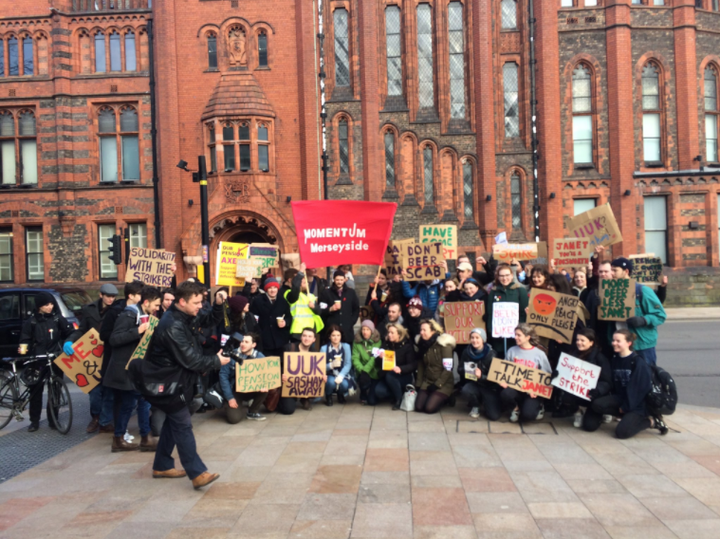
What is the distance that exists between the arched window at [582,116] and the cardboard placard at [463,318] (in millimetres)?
18678

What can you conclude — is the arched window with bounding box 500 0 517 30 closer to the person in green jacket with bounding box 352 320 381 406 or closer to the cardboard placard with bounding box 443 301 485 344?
the cardboard placard with bounding box 443 301 485 344

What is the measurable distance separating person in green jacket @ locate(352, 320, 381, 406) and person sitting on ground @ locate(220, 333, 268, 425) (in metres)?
1.44

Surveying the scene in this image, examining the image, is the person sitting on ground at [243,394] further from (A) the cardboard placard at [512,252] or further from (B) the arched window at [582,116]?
(B) the arched window at [582,116]

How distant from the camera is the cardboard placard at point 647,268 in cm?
1006

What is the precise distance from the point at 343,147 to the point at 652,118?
1281 cm

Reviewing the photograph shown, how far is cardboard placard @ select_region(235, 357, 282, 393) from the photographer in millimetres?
8367

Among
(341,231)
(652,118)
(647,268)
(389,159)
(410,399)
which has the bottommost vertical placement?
(410,399)

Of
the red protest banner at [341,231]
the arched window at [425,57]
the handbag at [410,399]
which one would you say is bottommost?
the handbag at [410,399]

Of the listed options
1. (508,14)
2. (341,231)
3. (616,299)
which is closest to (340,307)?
(341,231)

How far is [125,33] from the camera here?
24.2m

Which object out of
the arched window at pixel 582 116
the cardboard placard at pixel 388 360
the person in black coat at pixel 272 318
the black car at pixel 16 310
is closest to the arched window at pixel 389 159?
the arched window at pixel 582 116

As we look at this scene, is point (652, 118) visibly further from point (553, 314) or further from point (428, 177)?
point (553, 314)

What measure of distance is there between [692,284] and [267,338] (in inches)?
826

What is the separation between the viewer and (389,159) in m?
25.3
